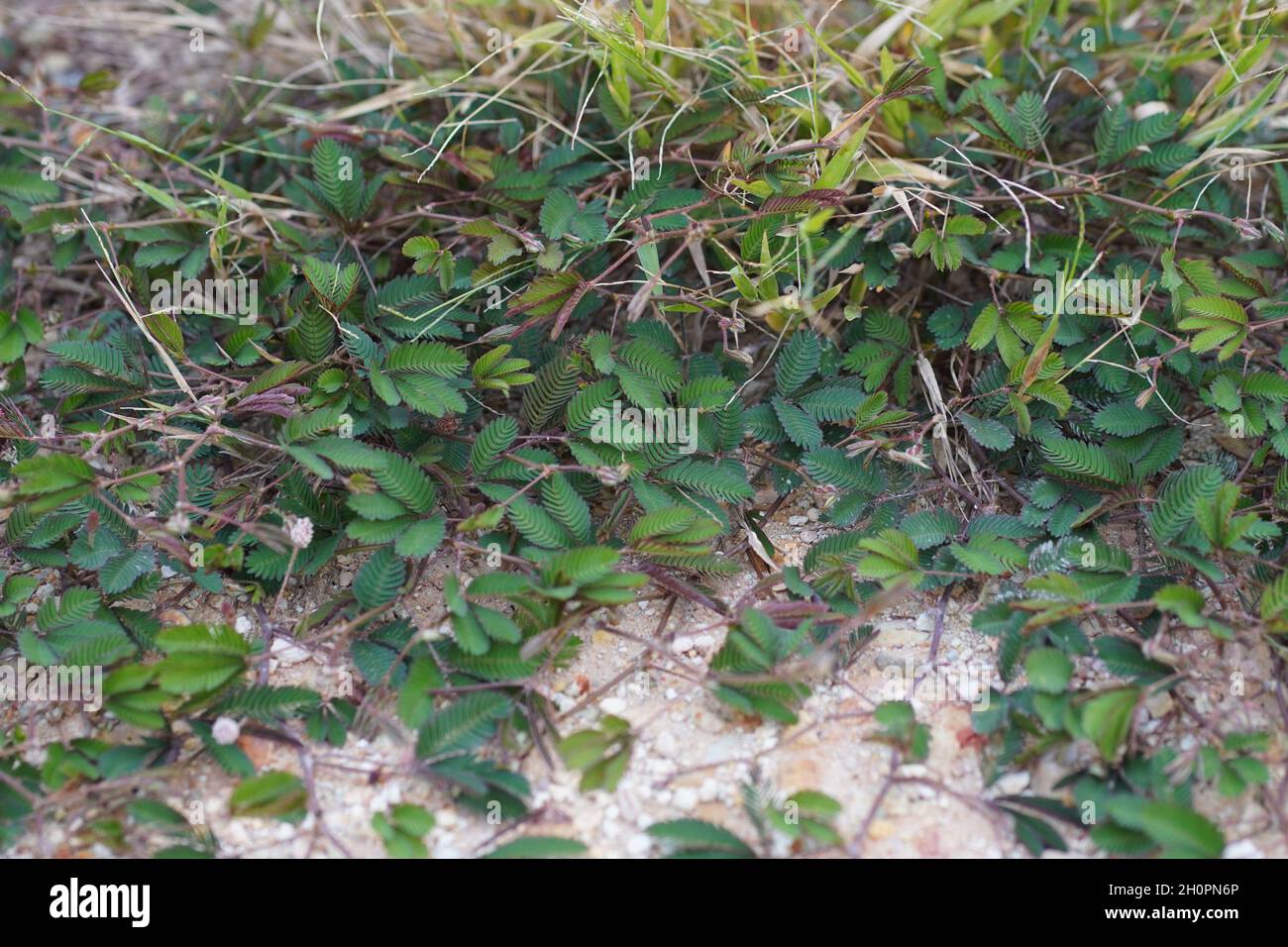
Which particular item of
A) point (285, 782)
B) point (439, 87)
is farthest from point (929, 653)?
point (439, 87)

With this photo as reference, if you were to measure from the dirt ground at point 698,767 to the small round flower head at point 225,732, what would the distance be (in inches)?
2.9

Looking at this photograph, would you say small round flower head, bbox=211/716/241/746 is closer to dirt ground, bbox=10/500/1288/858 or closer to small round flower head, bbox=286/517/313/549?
dirt ground, bbox=10/500/1288/858

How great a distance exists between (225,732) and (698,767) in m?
0.78

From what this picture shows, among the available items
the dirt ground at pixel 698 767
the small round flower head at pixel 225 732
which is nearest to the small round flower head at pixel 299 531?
the dirt ground at pixel 698 767

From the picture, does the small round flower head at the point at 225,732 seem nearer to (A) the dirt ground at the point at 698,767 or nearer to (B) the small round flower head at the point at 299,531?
(A) the dirt ground at the point at 698,767

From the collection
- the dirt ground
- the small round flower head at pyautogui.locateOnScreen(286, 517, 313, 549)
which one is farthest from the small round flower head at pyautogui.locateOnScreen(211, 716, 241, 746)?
the small round flower head at pyautogui.locateOnScreen(286, 517, 313, 549)

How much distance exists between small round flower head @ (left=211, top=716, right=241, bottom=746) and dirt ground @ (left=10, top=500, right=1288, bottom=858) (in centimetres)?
7

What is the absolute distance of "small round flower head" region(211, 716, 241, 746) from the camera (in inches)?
67.4

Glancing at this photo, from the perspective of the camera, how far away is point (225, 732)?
1.71 metres

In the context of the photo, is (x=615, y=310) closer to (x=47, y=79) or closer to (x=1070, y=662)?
(x=1070, y=662)

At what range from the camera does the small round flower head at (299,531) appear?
1800mm

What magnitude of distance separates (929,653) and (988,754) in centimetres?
22

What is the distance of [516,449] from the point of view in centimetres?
201

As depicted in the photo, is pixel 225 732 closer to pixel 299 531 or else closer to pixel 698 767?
pixel 299 531
